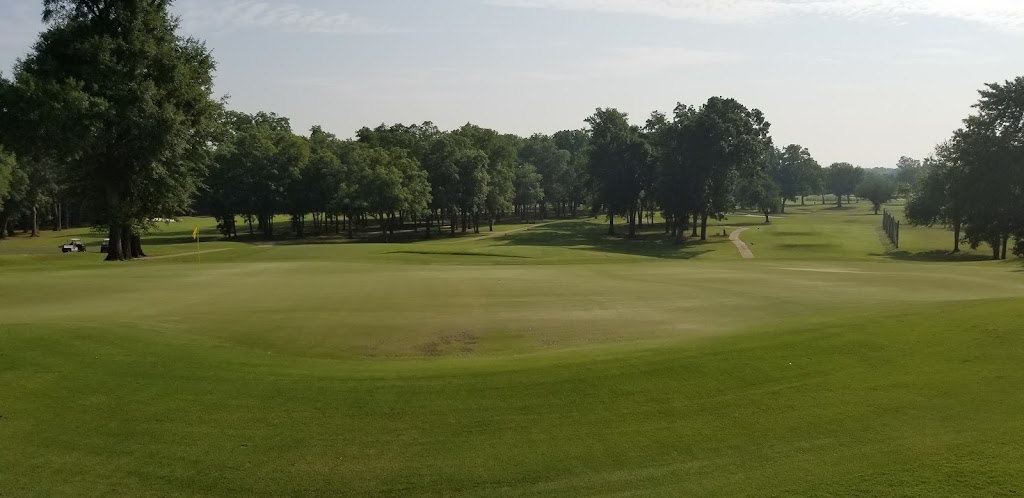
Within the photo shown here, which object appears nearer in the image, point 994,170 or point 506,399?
point 506,399

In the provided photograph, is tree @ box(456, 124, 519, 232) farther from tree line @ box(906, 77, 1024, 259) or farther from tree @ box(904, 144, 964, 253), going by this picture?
tree line @ box(906, 77, 1024, 259)

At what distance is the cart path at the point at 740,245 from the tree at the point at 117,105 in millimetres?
55182

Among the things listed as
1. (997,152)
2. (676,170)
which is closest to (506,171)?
(676,170)

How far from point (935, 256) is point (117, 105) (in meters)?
75.1

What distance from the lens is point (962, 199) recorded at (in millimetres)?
72125

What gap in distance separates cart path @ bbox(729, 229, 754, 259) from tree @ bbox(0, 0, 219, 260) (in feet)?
181

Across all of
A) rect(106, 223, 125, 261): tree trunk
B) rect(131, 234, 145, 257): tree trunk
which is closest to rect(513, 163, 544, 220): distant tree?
rect(131, 234, 145, 257): tree trunk

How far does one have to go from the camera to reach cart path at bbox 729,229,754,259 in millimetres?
81325

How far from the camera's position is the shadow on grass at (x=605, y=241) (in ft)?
285

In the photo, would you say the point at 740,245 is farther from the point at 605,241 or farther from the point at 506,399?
the point at 506,399

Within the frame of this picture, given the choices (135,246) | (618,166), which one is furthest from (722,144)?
(135,246)

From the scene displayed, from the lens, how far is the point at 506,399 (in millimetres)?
12586

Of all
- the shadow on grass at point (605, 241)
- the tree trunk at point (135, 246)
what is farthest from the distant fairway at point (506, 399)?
the shadow on grass at point (605, 241)

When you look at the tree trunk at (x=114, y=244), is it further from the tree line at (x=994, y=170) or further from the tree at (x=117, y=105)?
the tree line at (x=994, y=170)
